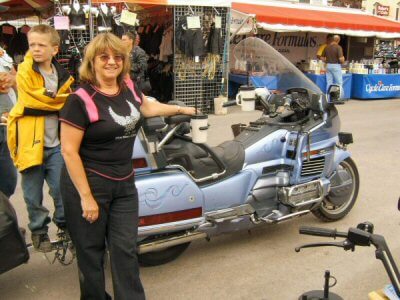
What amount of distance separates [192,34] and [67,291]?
7344mm

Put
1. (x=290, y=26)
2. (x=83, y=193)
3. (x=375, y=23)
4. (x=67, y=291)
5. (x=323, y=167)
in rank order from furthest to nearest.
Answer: (x=375, y=23)
(x=290, y=26)
(x=323, y=167)
(x=67, y=291)
(x=83, y=193)

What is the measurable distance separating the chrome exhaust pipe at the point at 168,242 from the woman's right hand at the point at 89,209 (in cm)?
80

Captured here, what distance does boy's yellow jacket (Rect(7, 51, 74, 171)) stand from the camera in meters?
3.02

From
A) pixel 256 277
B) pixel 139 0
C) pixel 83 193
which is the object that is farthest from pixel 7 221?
pixel 139 0

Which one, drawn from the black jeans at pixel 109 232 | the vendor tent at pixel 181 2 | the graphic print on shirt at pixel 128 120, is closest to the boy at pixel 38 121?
the black jeans at pixel 109 232

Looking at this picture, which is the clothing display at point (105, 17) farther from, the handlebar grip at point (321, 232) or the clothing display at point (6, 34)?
Answer: the handlebar grip at point (321, 232)

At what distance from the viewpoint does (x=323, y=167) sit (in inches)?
160

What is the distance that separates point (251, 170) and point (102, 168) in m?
1.55

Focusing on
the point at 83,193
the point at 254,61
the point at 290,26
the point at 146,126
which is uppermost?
the point at 290,26

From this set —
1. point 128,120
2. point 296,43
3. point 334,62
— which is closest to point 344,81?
point 334,62

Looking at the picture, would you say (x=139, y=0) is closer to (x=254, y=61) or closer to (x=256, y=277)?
(x=254, y=61)

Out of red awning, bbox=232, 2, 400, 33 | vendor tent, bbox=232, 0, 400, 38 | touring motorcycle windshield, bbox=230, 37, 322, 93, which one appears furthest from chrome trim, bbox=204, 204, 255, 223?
red awning, bbox=232, 2, 400, 33

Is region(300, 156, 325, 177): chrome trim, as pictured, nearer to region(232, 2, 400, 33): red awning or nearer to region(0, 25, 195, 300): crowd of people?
region(0, 25, 195, 300): crowd of people

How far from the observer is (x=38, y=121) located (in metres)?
3.10
